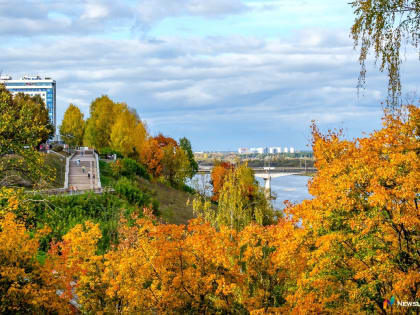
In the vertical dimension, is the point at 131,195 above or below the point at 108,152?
below

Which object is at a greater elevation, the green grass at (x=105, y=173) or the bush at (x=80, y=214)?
the green grass at (x=105, y=173)

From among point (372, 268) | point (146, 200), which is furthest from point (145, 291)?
point (146, 200)

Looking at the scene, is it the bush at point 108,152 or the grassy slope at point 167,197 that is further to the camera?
the bush at point 108,152

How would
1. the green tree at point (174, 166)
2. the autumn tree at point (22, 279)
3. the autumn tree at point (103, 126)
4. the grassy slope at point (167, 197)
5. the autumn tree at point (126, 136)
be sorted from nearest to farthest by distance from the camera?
the autumn tree at point (22, 279) < the grassy slope at point (167, 197) < the autumn tree at point (126, 136) < the green tree at point (174, 166) < the autumn tree at point (103, 126)

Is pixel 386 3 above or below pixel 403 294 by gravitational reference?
above

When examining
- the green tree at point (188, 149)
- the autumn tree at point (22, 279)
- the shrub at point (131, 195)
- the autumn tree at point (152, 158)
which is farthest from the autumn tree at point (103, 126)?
the autumn tree at point (22, 279)

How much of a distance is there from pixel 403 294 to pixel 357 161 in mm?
3398

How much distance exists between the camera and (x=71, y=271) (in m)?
15.0

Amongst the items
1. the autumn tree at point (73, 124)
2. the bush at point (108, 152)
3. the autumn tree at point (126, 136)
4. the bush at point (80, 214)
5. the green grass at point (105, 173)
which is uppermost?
the autumn tree at point (73, 124)

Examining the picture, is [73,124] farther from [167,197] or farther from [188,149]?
[167,197]

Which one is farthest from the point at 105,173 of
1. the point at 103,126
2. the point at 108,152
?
the point at 103,126

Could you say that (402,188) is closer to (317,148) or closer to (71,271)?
(317,148)

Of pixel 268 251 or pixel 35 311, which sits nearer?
pixel 35 311

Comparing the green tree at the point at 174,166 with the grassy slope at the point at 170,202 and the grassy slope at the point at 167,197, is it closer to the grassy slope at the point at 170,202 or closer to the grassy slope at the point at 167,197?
the grassy slope at the point at 170,202
